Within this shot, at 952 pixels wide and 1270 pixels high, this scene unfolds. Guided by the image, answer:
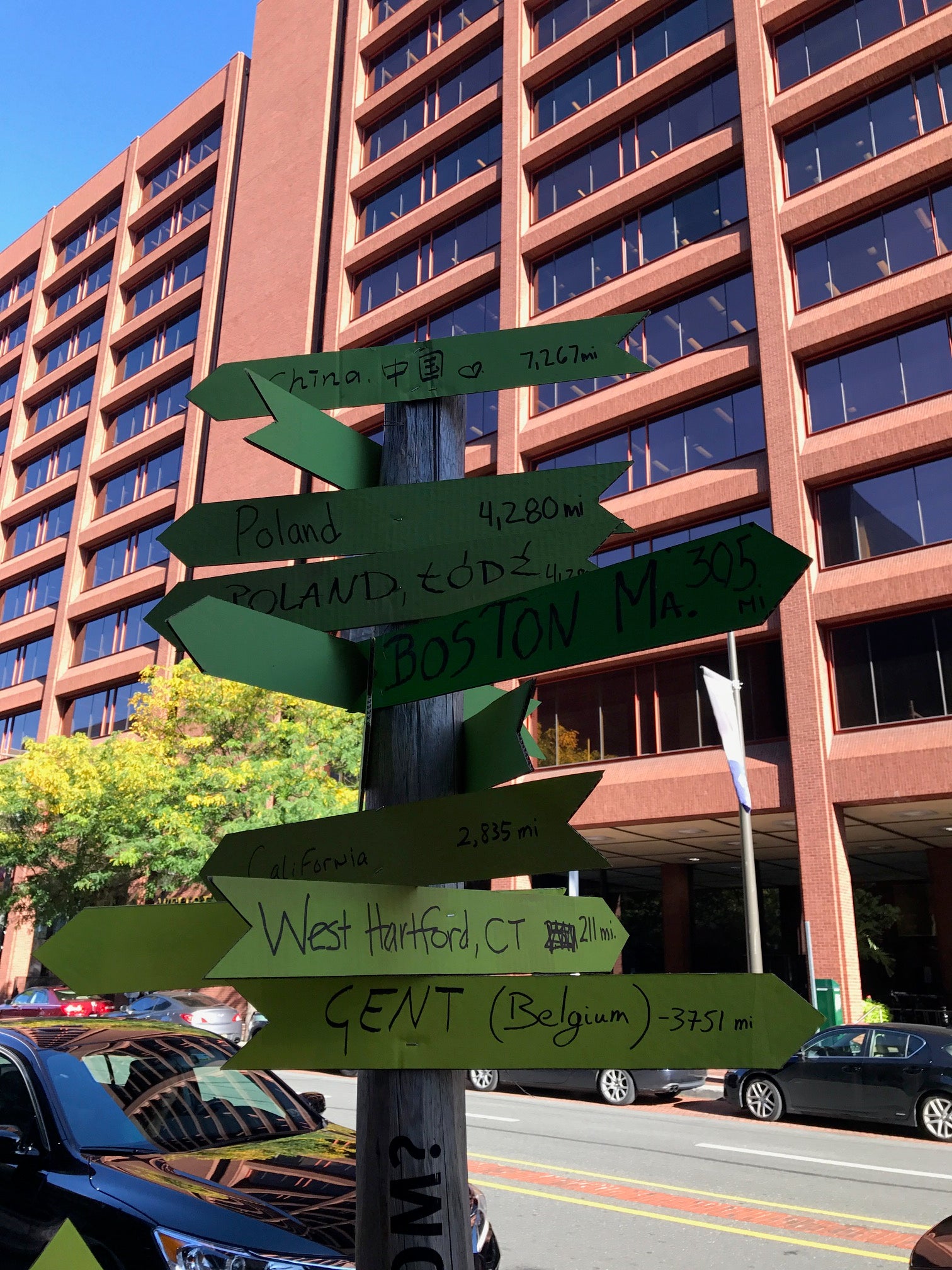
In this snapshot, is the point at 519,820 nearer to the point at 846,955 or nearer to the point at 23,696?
the point at 846,955

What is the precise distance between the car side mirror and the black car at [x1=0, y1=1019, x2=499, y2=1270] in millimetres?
215

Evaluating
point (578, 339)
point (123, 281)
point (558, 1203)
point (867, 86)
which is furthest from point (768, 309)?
point (123, 281)

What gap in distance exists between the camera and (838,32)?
24.8m

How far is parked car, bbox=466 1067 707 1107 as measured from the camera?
51.4 feet

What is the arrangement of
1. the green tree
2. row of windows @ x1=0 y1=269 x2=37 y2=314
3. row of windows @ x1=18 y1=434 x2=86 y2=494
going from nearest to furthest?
the green tree → row of windows @ x1=18 y1=434 x2=86 y2=494 → row of windows @ x1=0 y1=269 x2=37 y2=314

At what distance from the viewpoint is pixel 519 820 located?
1929 mm

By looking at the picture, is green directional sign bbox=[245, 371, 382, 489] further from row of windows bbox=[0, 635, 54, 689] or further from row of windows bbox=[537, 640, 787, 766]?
row of windows bbox=[0, 635, 54, 689]

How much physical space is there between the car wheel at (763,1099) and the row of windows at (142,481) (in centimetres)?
3144

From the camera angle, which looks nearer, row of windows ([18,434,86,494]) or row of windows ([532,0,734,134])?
row of windows ([532,0,734,134])

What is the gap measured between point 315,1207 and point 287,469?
96.8 ft

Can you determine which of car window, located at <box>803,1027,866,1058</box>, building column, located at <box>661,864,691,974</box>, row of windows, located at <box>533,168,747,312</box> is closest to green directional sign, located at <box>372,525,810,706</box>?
car window, located at <box>803,1027,866,1058</box>

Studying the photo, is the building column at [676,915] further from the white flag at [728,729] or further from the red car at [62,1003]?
the red car at [62,1003]

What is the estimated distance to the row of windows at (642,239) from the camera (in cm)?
2620

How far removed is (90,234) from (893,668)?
44134mm
